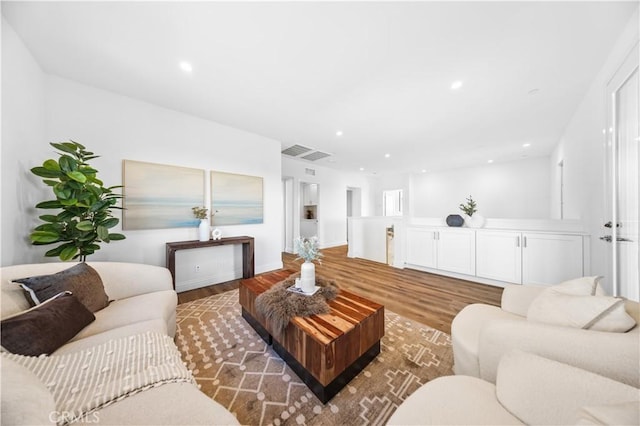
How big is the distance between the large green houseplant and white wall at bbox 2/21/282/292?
203mm

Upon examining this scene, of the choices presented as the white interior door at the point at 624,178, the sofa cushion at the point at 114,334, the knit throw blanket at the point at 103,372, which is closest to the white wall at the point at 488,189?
the white interior door at the point at 624,178

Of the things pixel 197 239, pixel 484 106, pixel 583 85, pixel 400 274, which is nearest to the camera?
pixel 583 85

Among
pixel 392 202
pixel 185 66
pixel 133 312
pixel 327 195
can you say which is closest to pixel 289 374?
pixel 133 312

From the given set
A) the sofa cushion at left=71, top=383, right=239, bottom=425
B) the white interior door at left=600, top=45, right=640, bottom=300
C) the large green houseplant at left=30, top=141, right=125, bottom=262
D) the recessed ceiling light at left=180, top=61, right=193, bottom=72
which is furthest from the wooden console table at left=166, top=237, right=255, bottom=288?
the white interior door at left=600, top=45, right=640, bottom=300

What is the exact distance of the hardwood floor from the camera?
2.34 meters

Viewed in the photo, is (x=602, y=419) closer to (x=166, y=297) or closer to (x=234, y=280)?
(x=166, y=297)

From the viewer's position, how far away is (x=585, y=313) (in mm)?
907

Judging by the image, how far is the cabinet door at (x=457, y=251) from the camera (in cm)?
334

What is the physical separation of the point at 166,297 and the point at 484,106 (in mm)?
4109

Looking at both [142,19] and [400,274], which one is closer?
[142,19]

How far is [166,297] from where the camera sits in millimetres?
1698

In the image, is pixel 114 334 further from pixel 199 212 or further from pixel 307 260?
pixel 199 212

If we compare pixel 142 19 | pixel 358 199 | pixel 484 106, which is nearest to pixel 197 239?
pixel 142 19

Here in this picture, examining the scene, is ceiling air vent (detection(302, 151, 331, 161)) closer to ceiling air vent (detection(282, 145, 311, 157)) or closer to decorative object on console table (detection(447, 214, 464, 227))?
ceiling air vent (detection(282, 145, 311, 157))
